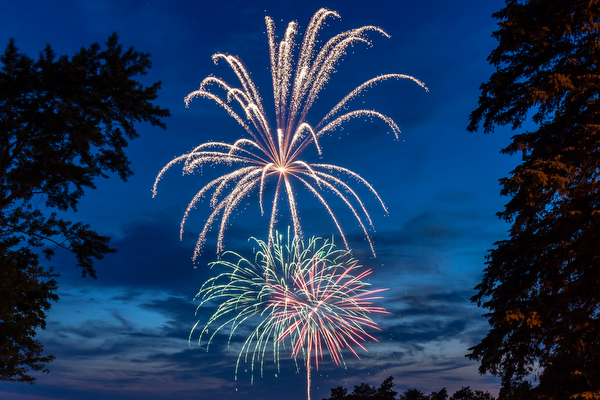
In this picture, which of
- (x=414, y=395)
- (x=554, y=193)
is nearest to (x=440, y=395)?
(x=414, y=395)

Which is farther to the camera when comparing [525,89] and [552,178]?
[525,89]

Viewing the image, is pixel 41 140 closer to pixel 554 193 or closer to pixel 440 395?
pixel 554 193

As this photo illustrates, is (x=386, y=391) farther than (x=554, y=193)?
Yes

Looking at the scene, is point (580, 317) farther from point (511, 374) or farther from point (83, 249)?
point (83, 249)

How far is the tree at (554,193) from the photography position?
11.8 meters

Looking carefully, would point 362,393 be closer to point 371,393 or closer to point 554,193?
point 371,393

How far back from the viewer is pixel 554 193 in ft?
41.6

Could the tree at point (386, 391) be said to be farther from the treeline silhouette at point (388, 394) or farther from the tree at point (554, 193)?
the tree at point (554, 193)

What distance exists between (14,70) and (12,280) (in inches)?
Result: 330

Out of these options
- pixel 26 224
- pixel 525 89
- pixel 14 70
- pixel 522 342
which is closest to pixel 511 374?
pixel 522 342

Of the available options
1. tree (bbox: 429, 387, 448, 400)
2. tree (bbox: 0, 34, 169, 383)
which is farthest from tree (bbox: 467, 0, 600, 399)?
tree (bbox: 429, 387, 448, 400)

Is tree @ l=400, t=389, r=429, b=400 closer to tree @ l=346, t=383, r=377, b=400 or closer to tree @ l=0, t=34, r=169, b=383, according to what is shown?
tree @ l=346, t=383, r=377, b=400

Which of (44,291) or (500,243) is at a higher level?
(500,243)

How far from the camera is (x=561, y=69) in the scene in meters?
12.9
